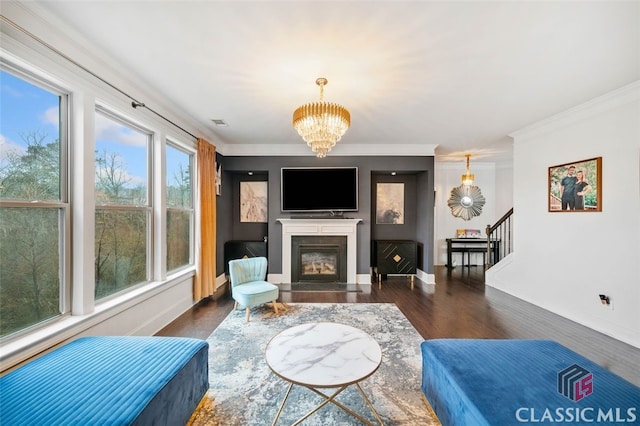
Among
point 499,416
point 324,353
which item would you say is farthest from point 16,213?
point 499,416

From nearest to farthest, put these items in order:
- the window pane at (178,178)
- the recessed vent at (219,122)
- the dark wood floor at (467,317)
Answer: the dark wood floor at (467,317) < the window pane at (178,178) < the recessed vent at (219,122)

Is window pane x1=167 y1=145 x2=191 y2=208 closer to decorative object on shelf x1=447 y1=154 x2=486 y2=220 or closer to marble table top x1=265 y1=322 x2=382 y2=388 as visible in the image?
marble table top x1=265 y1=322 x2=382 y2=388

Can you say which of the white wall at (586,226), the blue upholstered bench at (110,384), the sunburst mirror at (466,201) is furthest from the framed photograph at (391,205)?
the blue upholstered bench at (110,384)

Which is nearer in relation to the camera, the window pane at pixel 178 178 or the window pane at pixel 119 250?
the window pane at pixel 119 250

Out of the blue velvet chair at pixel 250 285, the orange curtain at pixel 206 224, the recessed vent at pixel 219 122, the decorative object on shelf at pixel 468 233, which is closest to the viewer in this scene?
the blue velvet chair at pixel 250 285

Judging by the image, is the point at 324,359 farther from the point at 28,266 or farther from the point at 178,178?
the point at 178,178

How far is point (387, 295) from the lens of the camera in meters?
4.19

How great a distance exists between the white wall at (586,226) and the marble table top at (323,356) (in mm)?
3146

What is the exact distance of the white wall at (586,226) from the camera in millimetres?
2660

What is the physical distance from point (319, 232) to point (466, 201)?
437 cm

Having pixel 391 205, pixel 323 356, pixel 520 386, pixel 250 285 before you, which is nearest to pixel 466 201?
pixel 391 205

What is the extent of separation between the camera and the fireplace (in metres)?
4.81

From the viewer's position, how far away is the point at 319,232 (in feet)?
15.8

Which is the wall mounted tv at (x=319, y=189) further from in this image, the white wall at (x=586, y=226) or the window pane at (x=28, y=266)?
the window pane at (x=28, y=266)
